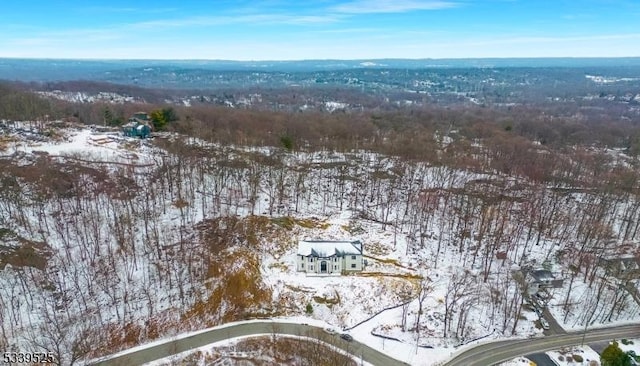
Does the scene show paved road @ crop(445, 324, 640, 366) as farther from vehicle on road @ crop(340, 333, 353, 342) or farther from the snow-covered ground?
vehicle on road @ crop(340, 333, 353, 342)

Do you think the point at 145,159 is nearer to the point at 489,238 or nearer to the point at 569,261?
the point at 489,238

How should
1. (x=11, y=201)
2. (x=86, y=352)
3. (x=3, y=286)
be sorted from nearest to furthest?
(x=86, y=352), (x=3, y=286), (x=11, y=201)

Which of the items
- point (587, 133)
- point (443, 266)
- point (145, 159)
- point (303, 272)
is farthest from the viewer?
point (587, 133)

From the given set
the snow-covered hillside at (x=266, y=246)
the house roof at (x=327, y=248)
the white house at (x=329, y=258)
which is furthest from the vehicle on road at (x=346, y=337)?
the house roof at (x=327, y=248)

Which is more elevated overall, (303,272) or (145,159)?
(145,159)

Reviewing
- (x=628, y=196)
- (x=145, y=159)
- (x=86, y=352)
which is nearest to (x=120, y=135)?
(x=145, y=159)

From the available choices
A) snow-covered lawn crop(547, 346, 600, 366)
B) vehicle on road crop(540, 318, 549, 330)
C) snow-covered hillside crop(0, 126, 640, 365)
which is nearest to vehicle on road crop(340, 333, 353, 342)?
snow-covered hillside crop(0, 126, 640, 365)

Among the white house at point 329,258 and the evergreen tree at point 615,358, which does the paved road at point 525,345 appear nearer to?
the evergreen tree at point 615,358

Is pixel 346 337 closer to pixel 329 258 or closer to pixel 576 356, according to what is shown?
pixel 329 258
